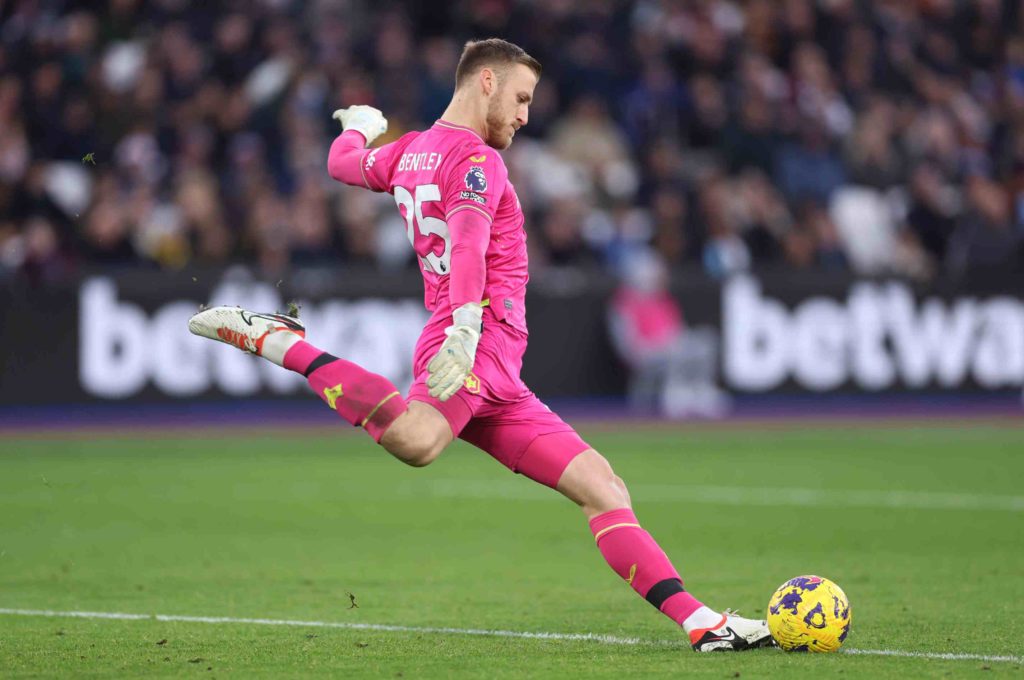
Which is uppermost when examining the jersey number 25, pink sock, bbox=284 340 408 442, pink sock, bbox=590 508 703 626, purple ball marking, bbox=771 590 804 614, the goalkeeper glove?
the jersey number 25

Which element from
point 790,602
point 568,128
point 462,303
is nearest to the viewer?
point 462,303

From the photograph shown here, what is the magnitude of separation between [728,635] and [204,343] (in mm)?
12021

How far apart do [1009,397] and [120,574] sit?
44.7 ft

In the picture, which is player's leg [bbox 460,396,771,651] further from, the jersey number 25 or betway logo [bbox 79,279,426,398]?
betway logo [bbox 79,279,426,398]

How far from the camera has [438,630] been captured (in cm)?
700

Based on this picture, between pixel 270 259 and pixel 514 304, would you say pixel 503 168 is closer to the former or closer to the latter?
pixel 514 304

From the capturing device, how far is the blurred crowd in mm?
17922

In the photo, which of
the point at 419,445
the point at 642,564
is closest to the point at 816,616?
the point at 642,564

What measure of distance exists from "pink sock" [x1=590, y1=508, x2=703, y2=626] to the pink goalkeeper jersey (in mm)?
875

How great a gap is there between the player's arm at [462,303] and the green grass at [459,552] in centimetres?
108

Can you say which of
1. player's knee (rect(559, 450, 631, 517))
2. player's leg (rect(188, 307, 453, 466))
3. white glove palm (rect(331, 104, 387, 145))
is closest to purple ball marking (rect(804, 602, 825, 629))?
player's knee (rect(559, 450, 631, 517))

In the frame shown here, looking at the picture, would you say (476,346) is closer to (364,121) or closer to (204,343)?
(364,121)

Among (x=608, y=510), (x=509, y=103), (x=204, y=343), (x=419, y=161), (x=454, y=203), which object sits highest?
(x=509, y=103)

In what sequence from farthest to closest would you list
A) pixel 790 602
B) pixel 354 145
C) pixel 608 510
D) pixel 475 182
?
pixel 354 145
pixel 608 510
pixel 790 602
pixel 475 182
